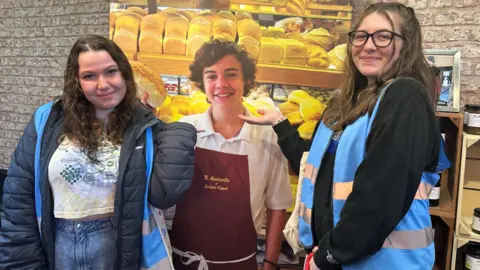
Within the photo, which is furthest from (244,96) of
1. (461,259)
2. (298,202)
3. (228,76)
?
(461,259)

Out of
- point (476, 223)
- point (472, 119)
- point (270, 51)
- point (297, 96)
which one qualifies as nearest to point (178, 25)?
point (270, 51)

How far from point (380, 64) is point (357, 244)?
1.85ft

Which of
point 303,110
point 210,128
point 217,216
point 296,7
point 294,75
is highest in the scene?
point 296,7

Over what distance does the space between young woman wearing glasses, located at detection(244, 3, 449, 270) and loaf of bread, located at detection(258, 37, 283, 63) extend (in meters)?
0.46

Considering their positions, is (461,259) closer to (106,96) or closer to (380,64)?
(380,64)

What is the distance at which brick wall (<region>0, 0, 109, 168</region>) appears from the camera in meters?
2.64

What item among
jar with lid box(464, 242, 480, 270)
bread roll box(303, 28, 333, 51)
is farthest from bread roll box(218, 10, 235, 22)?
jar with lid box(464, 242, 480, 270)

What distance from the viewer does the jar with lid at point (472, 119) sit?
1.71 meters

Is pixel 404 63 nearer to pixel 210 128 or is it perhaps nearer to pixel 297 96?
pixel 297 96

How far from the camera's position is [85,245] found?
4.43ft

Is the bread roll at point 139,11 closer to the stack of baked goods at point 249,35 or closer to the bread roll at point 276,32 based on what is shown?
the stack of baked goods at point 249,35

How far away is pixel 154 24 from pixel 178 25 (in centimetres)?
12

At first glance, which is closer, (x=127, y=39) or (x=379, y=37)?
(x=379, y=37)

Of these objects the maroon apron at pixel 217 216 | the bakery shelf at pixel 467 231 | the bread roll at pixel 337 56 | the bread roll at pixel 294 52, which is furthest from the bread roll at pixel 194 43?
the bakery shelf at pixel 467 231
